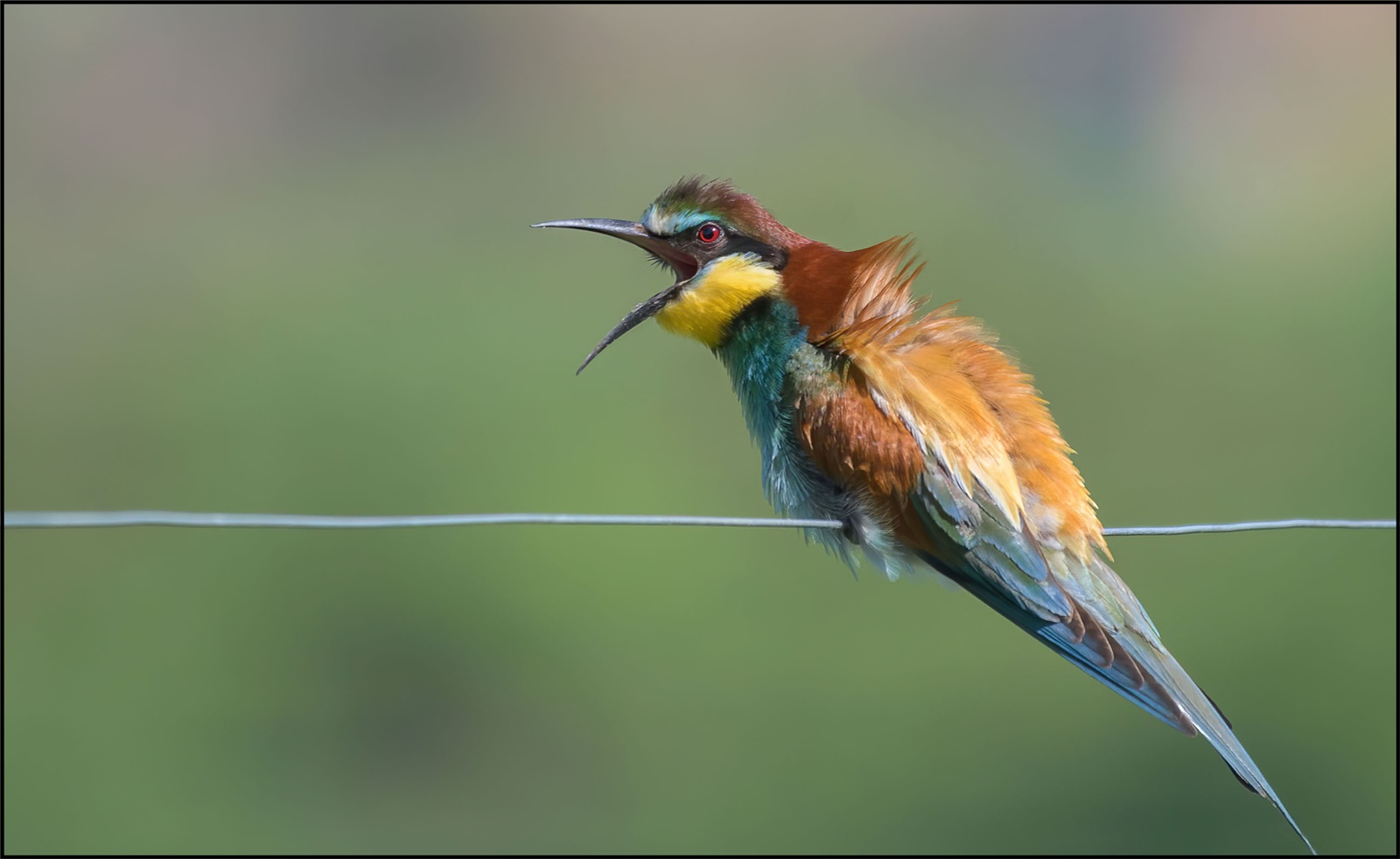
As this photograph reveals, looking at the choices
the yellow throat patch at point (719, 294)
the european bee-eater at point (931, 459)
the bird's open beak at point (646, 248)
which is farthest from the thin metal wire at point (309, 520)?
the bird's open beak at point (646, 248)

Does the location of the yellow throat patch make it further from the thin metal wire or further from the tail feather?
the tail feather

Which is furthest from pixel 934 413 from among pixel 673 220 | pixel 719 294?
pixel 673 220

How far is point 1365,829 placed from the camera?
5199 millimetres

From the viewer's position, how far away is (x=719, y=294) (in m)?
2.12

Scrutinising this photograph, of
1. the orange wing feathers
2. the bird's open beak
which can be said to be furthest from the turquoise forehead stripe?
the orange wing feathers

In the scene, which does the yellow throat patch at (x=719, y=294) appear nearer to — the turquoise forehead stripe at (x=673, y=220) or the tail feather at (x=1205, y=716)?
the turquoise forehead stripe at (x=673, y=220)

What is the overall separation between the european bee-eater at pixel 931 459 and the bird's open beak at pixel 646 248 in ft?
0.47

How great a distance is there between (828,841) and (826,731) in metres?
0.49

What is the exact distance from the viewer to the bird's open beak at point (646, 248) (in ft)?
7.20

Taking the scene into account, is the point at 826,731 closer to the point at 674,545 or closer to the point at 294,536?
the point at 674,545

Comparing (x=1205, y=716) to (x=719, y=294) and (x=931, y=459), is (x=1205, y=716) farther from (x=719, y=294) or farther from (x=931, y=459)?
(x=719, y=294)

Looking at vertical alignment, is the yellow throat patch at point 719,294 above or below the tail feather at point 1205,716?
above

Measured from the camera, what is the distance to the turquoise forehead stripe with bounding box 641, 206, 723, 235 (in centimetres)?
220

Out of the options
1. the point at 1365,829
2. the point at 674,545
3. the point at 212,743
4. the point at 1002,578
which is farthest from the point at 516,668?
the point at 1002,578
